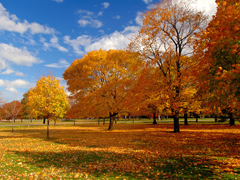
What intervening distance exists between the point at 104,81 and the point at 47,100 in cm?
935

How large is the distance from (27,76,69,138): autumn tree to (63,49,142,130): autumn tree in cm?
489

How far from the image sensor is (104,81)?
24.3 m

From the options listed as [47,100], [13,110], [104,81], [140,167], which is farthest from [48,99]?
[13,110]

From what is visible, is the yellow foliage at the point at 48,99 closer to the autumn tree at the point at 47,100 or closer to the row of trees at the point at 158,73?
the autumn tree at the point at 47,100

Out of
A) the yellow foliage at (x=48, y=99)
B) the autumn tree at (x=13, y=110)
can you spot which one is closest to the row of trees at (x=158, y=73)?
the yellow foliage at (x=48, y=99)

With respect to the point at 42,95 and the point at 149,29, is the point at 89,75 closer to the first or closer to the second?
the point at 42,95

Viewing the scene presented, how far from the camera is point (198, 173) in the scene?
6164 mm

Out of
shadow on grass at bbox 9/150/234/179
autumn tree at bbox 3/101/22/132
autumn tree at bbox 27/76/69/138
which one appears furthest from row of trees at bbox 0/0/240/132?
autumn tree at bbox 3/101/22/132

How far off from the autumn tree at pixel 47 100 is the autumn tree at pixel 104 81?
489cm

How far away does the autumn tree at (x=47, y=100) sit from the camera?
54.5 ft

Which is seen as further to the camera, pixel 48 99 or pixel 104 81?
pixel 104 81

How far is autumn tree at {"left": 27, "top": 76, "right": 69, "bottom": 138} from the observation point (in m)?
16.6

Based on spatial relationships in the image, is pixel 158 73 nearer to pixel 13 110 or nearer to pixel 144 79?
pixel 144 79

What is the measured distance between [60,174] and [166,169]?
4446mm
